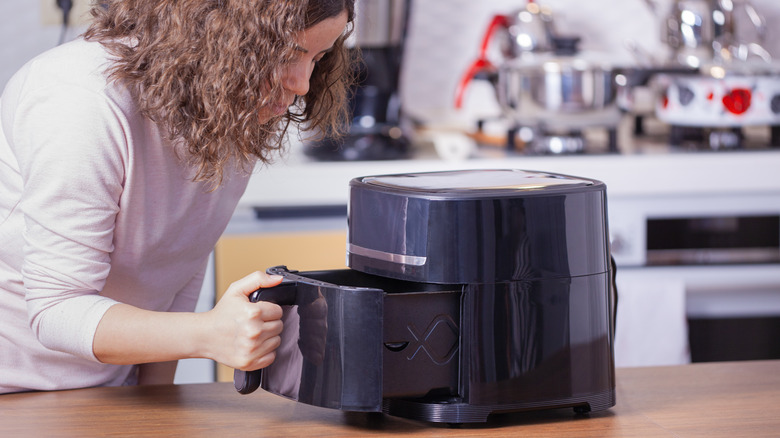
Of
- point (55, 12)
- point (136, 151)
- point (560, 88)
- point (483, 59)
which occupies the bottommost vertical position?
point (136, 151)

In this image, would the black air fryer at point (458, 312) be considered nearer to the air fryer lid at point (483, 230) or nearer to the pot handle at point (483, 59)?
the air fryer lid at point (483, 230)

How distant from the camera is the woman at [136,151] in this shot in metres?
0.74

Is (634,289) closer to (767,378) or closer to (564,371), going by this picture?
(767,378)

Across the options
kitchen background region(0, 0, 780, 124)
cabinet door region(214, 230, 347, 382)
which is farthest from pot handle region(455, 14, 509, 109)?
cabinet door region(214, 230, 347, 382)

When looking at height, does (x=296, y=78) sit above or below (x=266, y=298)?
above

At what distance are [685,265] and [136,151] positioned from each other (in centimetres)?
129

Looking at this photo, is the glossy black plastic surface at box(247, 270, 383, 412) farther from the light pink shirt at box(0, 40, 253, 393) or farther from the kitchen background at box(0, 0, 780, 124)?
the kitchen background at box(0, 0, 780, 124)

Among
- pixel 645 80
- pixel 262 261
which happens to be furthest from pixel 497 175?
pixel 645 80

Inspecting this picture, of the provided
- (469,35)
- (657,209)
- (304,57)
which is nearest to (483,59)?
(469,35)

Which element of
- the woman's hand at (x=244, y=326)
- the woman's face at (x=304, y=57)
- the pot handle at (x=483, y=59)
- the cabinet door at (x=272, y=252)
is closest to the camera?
the woman's hand at (x=244, y=326)

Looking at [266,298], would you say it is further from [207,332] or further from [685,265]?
[685,265]

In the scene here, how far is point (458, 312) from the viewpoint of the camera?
2.41 feet

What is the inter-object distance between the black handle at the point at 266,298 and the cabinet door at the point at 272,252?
90 centimetres

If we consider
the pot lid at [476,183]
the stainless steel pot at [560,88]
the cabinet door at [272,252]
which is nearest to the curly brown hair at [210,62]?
the pot lid at [476,183]
